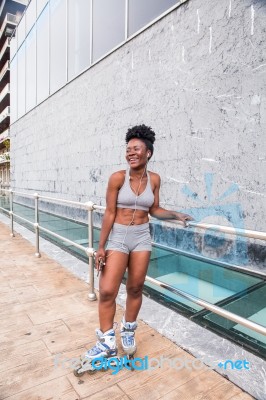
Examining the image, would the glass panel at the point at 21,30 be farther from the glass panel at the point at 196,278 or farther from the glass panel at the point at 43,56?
the glass panel at the point at 196,278

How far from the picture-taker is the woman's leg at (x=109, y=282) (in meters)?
2.10

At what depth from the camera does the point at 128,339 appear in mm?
2213

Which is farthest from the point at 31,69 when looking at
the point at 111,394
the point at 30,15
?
the point at 111,394

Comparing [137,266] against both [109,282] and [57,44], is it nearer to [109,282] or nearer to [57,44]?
[109,282]

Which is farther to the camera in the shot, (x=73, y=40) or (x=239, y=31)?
(x=73, y=40)

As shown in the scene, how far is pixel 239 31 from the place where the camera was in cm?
495

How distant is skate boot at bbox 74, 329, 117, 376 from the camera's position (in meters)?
2.04

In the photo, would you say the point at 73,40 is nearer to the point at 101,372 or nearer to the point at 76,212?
the point at 76,212

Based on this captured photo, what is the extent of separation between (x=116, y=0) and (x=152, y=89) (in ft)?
10.4

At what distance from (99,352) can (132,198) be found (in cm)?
116

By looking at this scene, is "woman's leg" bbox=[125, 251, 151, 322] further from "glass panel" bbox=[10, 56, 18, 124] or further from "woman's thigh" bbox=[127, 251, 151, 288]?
"glass panel" bbox=[10, 56, 18, 124]

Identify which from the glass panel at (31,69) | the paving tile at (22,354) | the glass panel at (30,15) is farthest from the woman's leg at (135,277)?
the glass panel at (30,15)

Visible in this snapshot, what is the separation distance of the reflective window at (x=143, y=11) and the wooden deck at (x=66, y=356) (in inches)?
250

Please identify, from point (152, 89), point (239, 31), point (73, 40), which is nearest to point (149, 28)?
point (152, 89)
